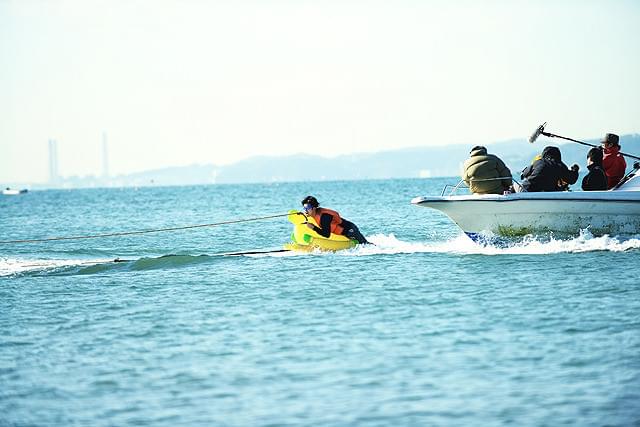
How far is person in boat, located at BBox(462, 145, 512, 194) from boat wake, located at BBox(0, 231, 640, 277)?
3.26 feet

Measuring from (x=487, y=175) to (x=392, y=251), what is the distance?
115 inches

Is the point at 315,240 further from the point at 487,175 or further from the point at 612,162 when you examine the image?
the point at 612,162

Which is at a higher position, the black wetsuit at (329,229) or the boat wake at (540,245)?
the black wetsuit at (329,229)

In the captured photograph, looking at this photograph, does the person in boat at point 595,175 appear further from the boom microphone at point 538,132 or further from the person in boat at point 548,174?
the boom microphone at point 538,132

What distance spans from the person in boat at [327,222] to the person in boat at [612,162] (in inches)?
200

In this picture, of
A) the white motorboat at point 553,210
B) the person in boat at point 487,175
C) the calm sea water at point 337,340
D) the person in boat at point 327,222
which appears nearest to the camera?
the calm sea water at point 337,340

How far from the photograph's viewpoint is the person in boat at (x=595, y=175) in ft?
58.0

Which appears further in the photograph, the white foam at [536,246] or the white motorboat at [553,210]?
the white foam at [536,246]

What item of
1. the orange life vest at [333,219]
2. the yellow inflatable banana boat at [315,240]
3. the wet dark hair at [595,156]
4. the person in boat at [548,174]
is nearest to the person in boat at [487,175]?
the person in boat at [548,174]

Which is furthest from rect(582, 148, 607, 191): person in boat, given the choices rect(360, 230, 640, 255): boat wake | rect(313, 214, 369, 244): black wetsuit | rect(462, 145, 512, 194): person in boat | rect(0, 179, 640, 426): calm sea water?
rect(313, 214, 369, 244): black wetsuit

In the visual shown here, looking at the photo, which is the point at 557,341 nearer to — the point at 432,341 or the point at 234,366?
the point at 432,341

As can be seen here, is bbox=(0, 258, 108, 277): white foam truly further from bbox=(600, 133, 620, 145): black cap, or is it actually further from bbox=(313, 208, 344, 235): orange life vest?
bbox=(600, 133, 620, 145): black cap

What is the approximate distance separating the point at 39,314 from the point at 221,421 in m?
6.42

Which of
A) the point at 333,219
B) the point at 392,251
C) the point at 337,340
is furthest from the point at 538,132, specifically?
the point at 337,340
